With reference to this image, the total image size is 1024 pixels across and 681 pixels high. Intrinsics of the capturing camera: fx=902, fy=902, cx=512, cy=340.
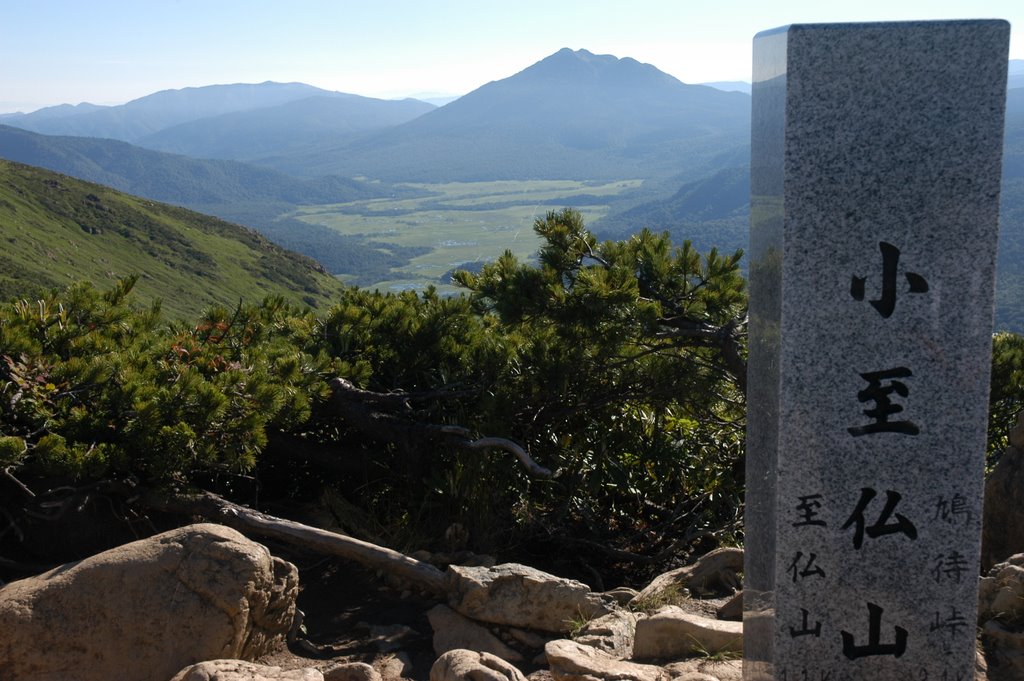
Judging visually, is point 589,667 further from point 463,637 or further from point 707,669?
point 463,637

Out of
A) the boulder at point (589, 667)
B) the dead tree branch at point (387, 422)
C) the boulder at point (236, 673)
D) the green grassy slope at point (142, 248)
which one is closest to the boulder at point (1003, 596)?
the boulder at point (589, 667)

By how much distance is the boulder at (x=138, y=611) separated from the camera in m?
3.26

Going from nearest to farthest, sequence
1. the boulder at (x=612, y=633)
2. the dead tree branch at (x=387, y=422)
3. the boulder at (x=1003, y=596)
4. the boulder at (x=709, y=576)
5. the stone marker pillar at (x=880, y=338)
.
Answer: the stone marker pillar at (x=880, y=338) → the boulder at (x=1003, y=596) → the boulder at (x=612, y=633) → the boulder at (x=709, y=576) → the dead tree branch at (x=387, y=422)

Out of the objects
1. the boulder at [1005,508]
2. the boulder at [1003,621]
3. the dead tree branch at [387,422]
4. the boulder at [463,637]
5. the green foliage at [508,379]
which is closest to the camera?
the boulder at [1003,621]

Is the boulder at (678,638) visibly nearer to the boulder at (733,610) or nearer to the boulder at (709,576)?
the boulder at (733,610)

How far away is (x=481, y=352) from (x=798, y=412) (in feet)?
8.54

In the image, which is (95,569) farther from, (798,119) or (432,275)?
(432,275)

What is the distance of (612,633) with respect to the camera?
3697mm

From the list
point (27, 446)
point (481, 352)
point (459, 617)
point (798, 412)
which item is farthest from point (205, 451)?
point (798, 412)

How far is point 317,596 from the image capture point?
445 centimetres

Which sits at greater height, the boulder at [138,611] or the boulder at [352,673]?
the boulder at [138,611]

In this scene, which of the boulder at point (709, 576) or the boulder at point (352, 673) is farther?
the boulder at point (709, 576)

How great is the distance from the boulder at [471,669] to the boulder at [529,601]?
0.63 meters

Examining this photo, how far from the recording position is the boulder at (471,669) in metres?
3.06
